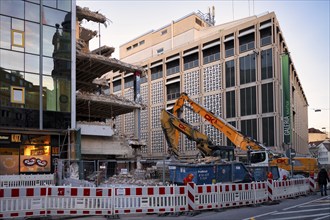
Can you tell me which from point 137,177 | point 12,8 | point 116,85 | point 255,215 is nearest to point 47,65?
point 12,8

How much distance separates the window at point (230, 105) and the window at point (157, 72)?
16054 millimetres

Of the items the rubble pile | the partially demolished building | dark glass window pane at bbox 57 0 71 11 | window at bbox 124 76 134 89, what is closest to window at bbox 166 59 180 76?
window at bbox 124 76 134 89

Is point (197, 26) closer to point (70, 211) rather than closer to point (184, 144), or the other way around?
point (184, 144)

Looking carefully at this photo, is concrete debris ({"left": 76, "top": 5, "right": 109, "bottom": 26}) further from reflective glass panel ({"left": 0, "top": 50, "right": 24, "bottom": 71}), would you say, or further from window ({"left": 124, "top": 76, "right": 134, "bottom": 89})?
window ({"left": 124, "top": 76, "right": 134, "bottom": 89})

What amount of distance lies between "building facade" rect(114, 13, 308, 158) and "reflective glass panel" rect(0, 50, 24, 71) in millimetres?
25264

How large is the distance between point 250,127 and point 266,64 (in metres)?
8.47

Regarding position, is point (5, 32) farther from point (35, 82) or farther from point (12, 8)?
point (35, 82)

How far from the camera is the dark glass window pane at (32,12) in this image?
1122 inches

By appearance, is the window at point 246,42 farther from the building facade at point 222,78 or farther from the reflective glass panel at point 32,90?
the reflective glass panel at point 32,90

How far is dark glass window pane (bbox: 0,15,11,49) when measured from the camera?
27062mm

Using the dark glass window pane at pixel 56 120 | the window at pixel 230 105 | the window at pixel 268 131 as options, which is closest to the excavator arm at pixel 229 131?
the dark glass window pane at pixel 56 120

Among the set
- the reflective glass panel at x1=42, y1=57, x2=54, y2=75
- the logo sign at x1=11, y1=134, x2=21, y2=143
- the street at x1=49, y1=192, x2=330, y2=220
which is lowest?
A: the street at x1=49, y1=192, x2=330, y2=220

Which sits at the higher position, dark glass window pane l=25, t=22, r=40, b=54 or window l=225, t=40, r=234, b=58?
window l=225, t=40, r=234, b=58

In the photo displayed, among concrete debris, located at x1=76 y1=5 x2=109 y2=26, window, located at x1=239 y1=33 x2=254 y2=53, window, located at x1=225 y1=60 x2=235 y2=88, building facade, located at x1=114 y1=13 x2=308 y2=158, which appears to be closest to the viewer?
concrete debris, located at x1=76 y1=5 x2=109 y2=26
